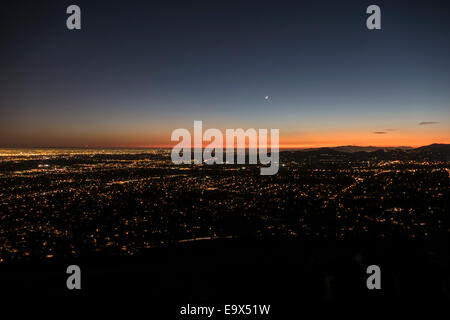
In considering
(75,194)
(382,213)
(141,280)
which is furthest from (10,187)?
(382,213)

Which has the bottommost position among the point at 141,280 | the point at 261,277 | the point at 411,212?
the point at 411,212

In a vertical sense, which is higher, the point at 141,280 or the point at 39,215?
the point at 141,280

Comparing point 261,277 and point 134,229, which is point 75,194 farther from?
point 261,277

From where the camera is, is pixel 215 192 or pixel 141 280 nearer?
pixel 141 280

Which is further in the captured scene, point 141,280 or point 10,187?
point 10,187
